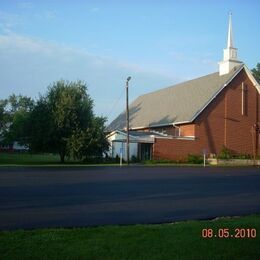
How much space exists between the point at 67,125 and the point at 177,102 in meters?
15.4

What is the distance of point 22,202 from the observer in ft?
42.2

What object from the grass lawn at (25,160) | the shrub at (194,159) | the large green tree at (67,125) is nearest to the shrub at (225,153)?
the shrub at (194,159)

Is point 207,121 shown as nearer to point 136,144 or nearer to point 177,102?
point 177,102

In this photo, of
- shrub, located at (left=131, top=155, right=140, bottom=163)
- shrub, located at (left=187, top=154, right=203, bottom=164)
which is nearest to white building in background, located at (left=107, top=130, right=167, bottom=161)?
shrub, located at (left=131, top=155, right=140, bottom=163)

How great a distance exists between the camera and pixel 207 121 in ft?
168

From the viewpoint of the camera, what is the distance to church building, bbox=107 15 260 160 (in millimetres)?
49406

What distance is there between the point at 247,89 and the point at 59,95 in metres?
21.1

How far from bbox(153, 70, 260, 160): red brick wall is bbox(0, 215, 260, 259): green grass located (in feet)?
132

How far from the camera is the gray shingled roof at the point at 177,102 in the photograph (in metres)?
51.7

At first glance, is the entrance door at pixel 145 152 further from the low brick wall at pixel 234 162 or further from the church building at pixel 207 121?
the low brick wall at pixel 234 162

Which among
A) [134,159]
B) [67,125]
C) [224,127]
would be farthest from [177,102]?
[67,125]

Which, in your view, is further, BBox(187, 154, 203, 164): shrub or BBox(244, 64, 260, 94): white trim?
BBox(244, 64, 260, 94): white trim

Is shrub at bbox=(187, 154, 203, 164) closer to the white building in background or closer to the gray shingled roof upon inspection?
the white building in background

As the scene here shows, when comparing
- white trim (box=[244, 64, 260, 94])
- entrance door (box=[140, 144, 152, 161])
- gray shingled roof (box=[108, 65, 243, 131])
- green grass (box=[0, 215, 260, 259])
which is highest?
white trim (box=[244, 64, 260, 94])
